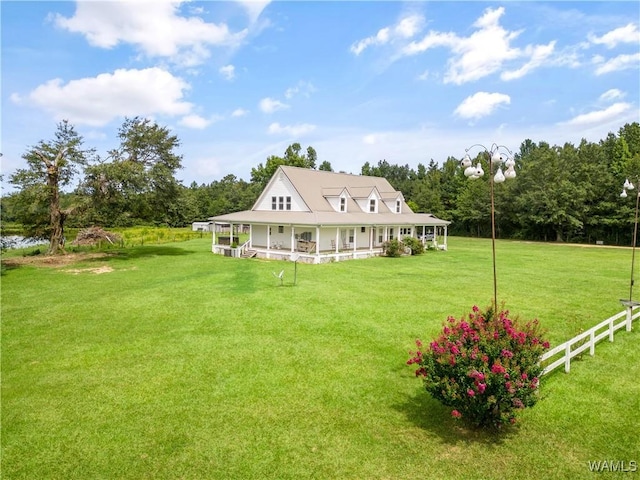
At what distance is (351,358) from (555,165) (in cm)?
4951

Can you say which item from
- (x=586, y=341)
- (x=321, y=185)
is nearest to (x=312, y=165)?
(x=321, y=185)

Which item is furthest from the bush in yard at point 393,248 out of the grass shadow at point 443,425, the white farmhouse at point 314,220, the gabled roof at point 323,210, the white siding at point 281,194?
the grass shadow at point 443,425

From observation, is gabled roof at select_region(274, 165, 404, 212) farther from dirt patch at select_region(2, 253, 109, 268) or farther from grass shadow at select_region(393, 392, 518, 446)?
grass shadow at select_region(393, 392, 518, 446)

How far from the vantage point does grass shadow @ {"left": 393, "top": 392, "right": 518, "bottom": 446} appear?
221 inches

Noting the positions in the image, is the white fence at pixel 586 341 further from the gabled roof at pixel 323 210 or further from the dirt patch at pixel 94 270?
the dirt patch at pixel 94 270

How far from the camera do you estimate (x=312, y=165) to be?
6056 cm

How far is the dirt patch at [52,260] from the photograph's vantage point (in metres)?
22.3

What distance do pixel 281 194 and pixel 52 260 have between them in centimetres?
1521

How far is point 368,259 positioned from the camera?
26312mm

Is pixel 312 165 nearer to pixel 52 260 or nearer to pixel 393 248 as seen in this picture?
pixel 393 248

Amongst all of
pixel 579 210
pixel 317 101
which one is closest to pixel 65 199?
pixel 317 101

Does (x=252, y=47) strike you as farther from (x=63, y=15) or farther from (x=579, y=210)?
(x=579, y=210)

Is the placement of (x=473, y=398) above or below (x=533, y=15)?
below

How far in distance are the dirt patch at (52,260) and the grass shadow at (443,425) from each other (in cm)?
2222
